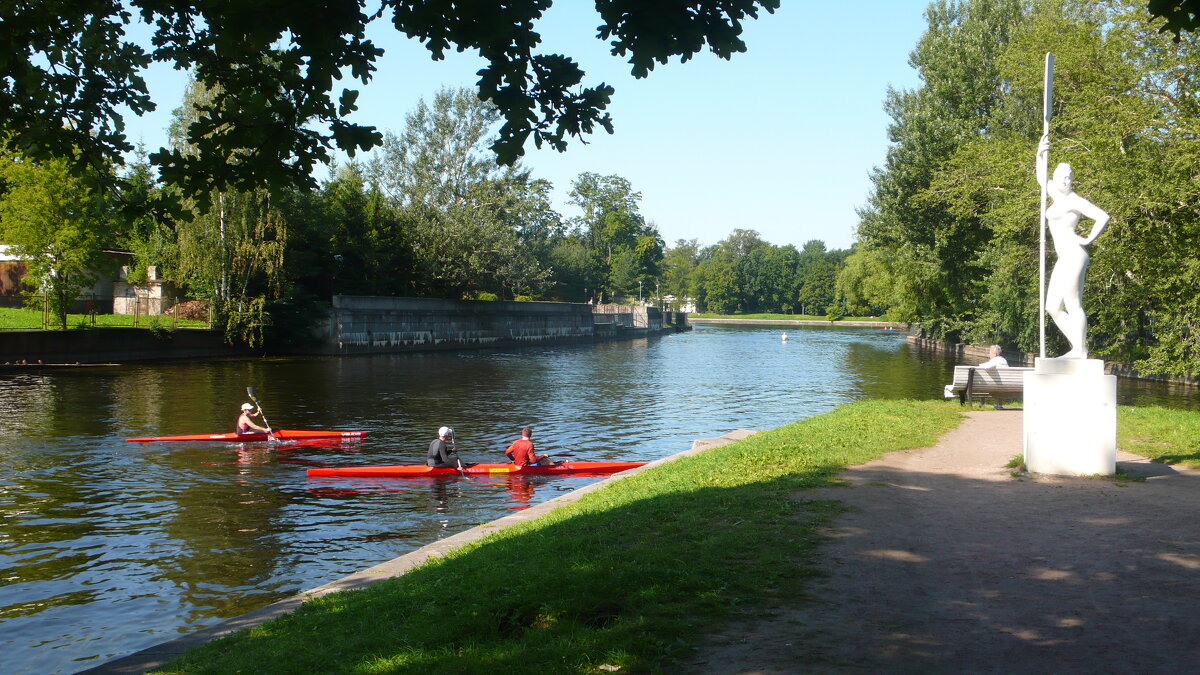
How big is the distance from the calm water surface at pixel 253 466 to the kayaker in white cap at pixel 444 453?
1.87 ft

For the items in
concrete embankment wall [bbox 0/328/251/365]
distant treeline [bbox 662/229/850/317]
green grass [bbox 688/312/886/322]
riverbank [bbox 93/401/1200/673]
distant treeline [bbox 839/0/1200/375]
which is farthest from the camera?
distant treeline [bbox 662/229/850/317]

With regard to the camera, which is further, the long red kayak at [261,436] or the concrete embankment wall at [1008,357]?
the concrete embankment wall at [1008,357]

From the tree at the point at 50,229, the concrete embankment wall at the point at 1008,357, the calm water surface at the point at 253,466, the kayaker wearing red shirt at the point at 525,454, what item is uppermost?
the tree at the point at 50,229

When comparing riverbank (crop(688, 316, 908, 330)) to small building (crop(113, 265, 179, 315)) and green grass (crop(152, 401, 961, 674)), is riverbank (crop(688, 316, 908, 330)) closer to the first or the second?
small building (crop(113, 265, 179, 315))

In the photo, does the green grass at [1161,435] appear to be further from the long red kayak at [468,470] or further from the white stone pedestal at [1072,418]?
the long red kayak at [468,470]

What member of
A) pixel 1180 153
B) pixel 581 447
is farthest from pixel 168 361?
pixel 1180 153

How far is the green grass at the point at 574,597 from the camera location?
17.9 feet

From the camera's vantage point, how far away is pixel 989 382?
19.2 meters

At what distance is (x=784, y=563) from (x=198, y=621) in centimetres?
595

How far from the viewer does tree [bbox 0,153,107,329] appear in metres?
38.1

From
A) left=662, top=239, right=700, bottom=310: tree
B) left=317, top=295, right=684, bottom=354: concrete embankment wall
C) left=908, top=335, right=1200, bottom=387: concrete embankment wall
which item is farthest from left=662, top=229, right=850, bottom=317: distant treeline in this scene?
left=908, top=335, right=1200, bottom=387: concrete embankment wall

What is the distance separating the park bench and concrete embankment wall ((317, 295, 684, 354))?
3774cm

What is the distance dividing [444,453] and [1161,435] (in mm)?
11711

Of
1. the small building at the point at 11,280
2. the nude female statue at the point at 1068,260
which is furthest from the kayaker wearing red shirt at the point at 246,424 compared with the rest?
the small building at the point at 11,280
